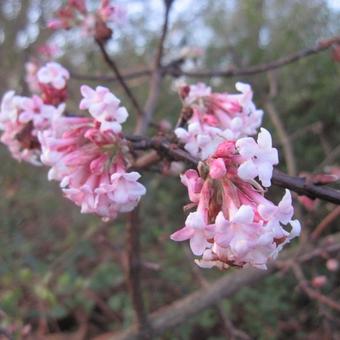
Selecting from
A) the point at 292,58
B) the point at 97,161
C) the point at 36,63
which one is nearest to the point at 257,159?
the point at 97,161

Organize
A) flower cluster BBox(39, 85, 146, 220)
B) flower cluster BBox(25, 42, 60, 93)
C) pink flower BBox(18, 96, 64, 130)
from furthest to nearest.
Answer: flower cluster BBox(25, 42, 60, 93) < pink flower BBox(18, 96, 64, 130) < flower cluster BBox(39, 85, 146, 220)

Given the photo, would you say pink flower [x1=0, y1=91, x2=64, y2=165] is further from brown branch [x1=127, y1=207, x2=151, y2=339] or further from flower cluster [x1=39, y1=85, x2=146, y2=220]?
brown branch [x1=127, y1=207, x2=151, y2=339]

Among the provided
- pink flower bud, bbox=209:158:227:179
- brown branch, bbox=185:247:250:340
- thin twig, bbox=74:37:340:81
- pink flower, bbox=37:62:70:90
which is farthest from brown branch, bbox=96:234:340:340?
pink flower bud, bbox=209:158:227:179

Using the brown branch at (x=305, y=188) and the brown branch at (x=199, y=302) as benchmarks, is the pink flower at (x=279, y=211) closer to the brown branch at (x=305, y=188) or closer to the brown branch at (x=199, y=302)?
the brown branch at (x=305, y=188)

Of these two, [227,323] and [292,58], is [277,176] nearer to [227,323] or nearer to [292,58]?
[292,58]

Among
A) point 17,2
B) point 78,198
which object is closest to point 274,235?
point 78,198

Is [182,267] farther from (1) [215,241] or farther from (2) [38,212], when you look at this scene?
(1) [215,241]

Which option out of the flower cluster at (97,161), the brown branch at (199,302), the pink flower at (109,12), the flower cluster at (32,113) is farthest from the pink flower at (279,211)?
the brown branch at (199,302)
